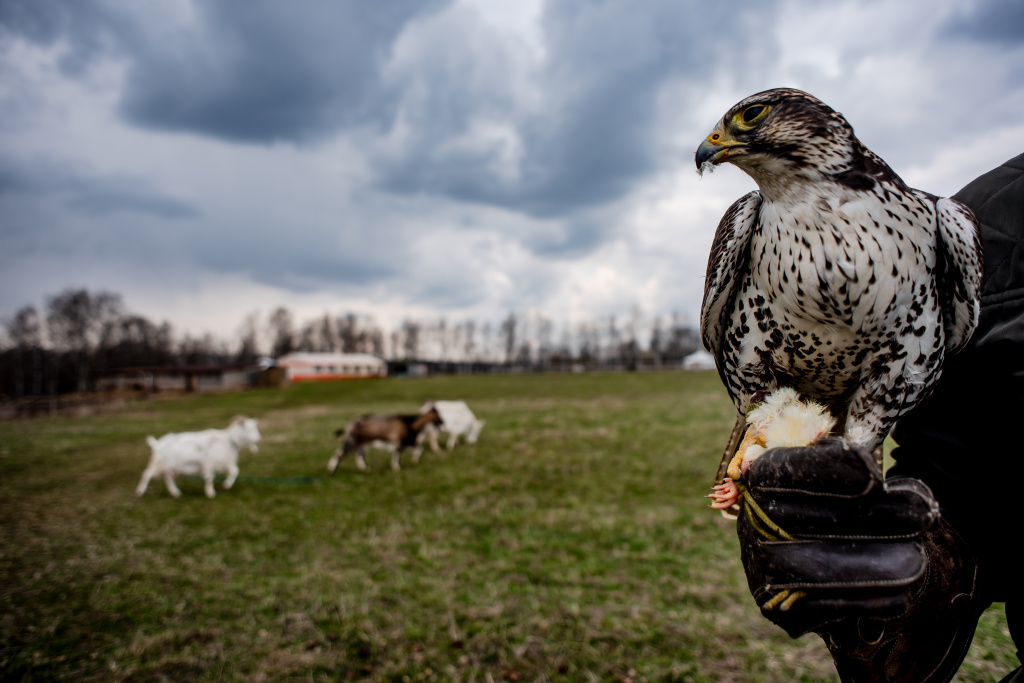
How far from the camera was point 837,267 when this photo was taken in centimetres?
164

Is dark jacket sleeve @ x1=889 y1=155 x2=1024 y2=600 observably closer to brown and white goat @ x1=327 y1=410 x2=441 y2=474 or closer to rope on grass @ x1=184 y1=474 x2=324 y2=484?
rope on grass @ x1=184 y1=474 x2=324 y2=484

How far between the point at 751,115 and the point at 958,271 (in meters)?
0.93

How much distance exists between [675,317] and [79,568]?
106325mm

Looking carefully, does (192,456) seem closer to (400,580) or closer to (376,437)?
(376,437)

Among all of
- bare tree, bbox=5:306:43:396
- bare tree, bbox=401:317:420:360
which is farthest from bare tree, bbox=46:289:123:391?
bare tree, bbox=401:317:420:360

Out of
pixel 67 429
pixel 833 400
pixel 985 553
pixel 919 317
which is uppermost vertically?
pixel 919 317

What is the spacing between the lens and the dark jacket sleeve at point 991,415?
161 centimetres

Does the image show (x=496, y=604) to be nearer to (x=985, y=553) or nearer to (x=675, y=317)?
(x=985, y=553)

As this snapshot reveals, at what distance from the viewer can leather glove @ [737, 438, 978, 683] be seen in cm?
135

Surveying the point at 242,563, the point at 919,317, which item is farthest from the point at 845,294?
the point at 242,563

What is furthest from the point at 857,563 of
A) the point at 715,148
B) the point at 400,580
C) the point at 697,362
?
the point at 697,362

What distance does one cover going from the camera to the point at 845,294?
1652 millimetres

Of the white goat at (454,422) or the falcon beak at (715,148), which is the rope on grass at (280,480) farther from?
the falcon beak at (715,148)

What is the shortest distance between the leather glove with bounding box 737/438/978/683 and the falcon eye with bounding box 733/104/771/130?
130 cm
